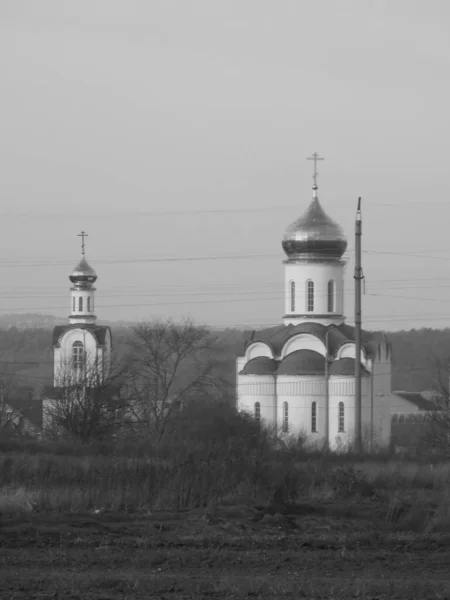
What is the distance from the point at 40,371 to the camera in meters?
105

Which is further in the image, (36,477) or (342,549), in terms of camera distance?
(36,477)

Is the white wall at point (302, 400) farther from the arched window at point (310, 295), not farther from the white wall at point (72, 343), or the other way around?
the white wall at point (72, 343)

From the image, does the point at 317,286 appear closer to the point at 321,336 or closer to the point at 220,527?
the point at 321,336

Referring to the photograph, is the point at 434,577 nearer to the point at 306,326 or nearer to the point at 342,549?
the point at 342,549

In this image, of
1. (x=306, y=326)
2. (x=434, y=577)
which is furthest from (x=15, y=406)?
(x=434, y=577)

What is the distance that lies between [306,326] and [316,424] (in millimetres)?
3684

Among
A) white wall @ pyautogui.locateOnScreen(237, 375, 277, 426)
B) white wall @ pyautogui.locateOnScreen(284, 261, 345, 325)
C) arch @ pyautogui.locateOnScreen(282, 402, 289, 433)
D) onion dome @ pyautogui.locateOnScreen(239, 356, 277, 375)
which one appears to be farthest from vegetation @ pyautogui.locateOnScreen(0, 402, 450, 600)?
white wall @ pyautogui.locateOnScreen(284, 261, 345, 325)

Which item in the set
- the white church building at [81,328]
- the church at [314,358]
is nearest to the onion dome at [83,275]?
the white church building at [81,328]

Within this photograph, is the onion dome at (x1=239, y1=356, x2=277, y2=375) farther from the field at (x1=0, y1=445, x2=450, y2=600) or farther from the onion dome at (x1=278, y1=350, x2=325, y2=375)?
the field at (x1=0, y1=445, x2=450, y2=600)

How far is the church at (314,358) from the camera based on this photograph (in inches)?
1795

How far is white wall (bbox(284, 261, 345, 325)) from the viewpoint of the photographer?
4769 cm

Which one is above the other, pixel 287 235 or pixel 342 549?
pixel 287 235

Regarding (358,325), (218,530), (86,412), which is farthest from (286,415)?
(218,530)

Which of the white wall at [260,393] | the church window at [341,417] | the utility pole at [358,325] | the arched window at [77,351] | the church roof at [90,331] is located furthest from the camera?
the church roof at [90,331]
